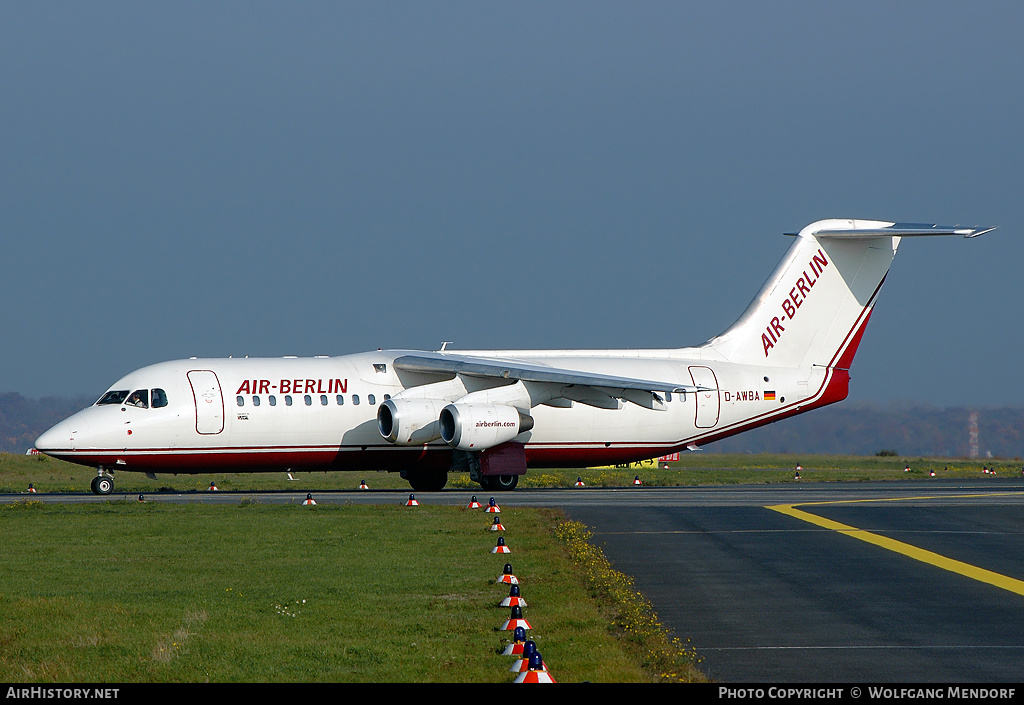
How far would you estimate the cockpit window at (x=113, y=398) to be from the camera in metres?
31.8

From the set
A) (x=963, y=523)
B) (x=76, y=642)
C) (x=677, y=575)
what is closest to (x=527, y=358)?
(x=963, y=523)

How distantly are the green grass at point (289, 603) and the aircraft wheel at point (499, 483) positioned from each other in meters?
10.6

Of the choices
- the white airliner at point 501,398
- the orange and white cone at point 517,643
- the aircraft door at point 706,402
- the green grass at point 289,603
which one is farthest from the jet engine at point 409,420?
the orange and white cone at point 517,643

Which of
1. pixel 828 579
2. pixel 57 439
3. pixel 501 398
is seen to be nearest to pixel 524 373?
pixel 501 398

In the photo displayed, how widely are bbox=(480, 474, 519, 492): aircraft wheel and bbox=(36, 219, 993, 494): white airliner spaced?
44 millimetres

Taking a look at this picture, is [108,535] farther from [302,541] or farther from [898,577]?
[898,577]

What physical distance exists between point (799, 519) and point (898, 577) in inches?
340

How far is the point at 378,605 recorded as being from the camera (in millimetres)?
13883

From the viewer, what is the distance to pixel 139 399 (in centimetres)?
3172

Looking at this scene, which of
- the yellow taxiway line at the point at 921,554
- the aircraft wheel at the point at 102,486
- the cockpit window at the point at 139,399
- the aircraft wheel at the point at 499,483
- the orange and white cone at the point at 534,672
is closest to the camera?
the orange and white cone at the point at 534,672

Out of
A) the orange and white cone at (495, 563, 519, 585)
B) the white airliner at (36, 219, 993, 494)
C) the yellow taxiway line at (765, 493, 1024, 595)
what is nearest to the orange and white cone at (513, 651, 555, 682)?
the orange and white cone at (495, 563, 519, 585)

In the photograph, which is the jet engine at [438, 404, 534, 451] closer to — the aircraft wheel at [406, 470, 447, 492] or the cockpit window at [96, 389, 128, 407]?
the aircraft wheel at [406, 470, 447, 492]

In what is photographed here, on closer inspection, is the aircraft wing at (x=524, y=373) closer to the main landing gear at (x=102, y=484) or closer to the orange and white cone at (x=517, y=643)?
the main landing gear at (x=102, y=484)

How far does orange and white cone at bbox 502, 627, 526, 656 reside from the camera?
10.5 metres
